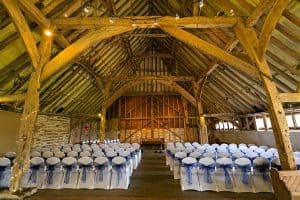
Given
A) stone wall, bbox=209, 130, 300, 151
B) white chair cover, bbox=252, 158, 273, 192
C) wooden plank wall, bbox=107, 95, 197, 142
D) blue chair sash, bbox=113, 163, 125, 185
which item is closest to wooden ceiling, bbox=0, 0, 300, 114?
stone wall, bbox=209, 130, 300, 151

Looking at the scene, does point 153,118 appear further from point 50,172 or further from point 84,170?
point 50,172

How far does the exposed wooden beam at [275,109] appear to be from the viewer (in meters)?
4.38

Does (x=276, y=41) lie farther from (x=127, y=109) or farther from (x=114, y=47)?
(x=127, y=109)

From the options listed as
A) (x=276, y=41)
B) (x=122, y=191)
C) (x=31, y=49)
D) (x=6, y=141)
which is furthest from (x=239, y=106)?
(x=6, y=141)

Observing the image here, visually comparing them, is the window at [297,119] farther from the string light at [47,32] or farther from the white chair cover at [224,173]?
the string light at [47,32]

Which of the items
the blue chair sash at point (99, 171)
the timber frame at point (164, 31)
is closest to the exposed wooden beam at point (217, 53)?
the timber frame at point (164, 31)

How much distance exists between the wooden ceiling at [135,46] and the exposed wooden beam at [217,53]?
0.03 metres

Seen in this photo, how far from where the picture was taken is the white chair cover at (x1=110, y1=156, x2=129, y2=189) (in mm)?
5367

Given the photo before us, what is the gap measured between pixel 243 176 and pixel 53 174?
5387 millimetres

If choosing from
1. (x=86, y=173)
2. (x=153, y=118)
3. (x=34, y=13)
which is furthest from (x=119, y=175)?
(x=153, y=118)

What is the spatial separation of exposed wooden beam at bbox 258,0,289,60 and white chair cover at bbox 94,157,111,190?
204 inches

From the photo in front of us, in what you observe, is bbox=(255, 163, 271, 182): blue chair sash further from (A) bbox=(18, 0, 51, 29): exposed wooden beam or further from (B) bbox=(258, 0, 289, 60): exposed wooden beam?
(A) bbox=(18, 0, 51, 29): exposed wooden beam

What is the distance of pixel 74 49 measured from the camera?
18.9 feet

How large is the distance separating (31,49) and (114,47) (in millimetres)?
6090
